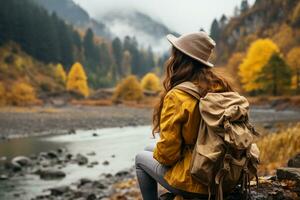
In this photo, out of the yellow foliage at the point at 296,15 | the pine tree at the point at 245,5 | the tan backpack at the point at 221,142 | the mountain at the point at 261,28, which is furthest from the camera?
the pine tree at the point at 245,5

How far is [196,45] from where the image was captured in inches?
173

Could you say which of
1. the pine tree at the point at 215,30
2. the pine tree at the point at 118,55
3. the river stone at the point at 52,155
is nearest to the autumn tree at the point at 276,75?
the river stone at the point at 52,155

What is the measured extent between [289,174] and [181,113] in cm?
226

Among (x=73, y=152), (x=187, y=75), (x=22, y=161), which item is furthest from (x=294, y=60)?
(x=187, y=75)

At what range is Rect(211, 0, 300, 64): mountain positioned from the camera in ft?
291

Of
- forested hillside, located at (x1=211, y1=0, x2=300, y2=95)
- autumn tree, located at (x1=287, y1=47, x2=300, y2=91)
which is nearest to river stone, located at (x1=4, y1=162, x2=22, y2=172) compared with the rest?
forested hillside, located at (x1=211, y1=0, x2=300, y2=95)

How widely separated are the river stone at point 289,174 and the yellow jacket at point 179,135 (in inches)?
69.4

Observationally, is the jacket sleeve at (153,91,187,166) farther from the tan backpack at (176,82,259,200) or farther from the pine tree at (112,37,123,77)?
the pine tree at (112,37,123,77)

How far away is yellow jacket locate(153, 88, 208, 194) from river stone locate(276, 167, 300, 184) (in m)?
1.76

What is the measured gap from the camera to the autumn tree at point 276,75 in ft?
175

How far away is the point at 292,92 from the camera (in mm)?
54312

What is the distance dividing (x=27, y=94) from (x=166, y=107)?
56.2m

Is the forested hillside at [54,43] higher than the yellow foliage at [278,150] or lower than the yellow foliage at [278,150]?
higher

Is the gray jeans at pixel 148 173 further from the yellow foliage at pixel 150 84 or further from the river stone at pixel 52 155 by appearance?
the yellow foliage at pixel 150 84
